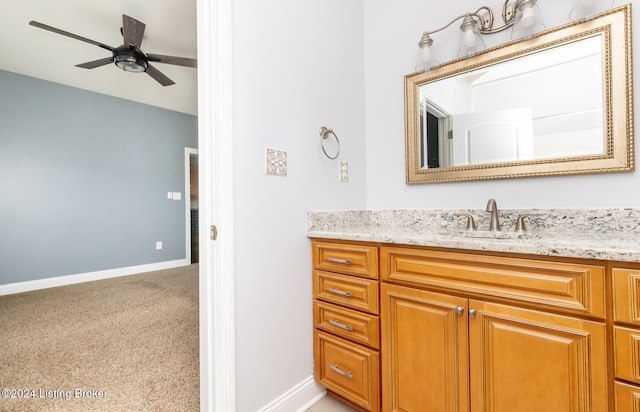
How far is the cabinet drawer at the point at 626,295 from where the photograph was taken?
0.73 meters

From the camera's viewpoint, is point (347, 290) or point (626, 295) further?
point (347, 290)

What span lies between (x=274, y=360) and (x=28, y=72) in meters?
4.52

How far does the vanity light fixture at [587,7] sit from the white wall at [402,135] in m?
0.06

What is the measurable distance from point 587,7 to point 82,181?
510 cm

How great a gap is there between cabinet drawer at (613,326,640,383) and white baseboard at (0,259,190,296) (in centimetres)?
496

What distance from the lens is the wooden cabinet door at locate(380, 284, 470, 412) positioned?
1012mm

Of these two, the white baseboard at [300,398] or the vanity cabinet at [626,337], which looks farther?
the white baseboard at [300,398]

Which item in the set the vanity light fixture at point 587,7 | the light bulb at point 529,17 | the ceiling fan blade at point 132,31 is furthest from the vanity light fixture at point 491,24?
the ceiling fan blade at point 132,31

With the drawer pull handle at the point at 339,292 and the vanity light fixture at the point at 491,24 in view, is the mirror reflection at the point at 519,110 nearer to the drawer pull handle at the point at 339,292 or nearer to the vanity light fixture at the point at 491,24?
the vanity light fixture at the point at 491,24

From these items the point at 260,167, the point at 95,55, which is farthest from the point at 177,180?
the point at 260,167

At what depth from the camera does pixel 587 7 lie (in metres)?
1.21

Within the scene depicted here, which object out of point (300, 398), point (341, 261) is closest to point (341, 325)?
point (341, 261)

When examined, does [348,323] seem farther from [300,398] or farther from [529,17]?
[529,17]

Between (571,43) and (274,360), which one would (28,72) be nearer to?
(274,360)
